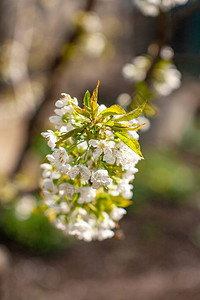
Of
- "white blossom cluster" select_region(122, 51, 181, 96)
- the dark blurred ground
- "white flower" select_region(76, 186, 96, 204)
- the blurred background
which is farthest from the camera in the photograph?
the dark blurred ground

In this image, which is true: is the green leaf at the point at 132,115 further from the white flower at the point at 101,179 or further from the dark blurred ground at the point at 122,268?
the dark blurred ground at the point at 122,268

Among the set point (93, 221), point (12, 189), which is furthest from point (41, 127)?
point (93, 221)

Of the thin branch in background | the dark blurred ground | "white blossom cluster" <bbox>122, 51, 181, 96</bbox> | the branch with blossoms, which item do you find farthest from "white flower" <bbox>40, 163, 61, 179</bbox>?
the dark blurred ground

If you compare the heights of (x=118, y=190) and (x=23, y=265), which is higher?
(x=23, y=265)

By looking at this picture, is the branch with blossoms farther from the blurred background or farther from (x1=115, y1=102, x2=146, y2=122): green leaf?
(x1=115, y1=102, x2=146, y2=122): green leaf

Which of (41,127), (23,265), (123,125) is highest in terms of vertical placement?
(41,127)

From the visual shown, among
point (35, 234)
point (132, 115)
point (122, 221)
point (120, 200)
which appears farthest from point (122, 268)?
point (132, 115)

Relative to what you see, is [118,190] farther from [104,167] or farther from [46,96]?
[46,96]

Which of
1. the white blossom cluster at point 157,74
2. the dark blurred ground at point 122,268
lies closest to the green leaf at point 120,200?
the white blossom cluster at point 157,74

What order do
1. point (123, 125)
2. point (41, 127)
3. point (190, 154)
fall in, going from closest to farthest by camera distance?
1. point (123, 125)
2. point (41, 127)
3. point (190, 154)
